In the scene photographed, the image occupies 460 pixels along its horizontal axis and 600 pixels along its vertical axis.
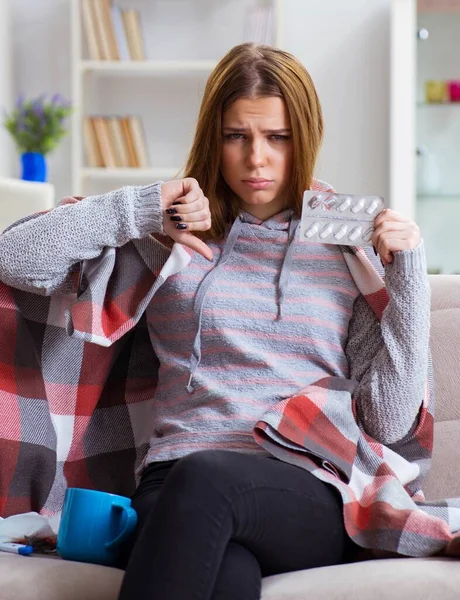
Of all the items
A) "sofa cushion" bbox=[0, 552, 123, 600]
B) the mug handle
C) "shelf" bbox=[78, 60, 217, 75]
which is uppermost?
"shelf" bbox=[78, 60, 217, 75]

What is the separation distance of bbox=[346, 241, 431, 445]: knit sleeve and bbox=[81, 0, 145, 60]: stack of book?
3.16 meters

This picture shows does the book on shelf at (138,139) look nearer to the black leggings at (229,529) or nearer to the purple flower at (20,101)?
the purple flower at (20,101)

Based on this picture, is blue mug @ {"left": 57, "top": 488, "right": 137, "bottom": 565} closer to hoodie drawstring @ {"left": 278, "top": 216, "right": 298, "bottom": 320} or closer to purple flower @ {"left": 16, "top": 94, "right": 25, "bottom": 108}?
hoodie drawstring @ {"left": 278, "top": 216, "right": 298, "bottom": 320}

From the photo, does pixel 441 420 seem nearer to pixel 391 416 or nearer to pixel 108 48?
pixel 391 416

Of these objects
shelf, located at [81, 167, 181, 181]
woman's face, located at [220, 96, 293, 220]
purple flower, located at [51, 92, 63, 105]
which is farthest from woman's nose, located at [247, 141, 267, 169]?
purple flower, located at [51, 92, 63, 105]

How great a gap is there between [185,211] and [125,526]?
0.48 m

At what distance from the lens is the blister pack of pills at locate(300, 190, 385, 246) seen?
153 centimetres

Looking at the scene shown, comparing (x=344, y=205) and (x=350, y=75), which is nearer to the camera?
(x=344, y=205)

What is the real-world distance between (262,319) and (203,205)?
0.64 feet

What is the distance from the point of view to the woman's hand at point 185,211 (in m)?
1.56

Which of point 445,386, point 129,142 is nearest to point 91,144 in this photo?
point 129,142

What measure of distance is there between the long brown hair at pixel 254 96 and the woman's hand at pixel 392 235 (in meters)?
0.18

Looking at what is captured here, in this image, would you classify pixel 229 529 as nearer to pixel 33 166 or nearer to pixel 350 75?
pixel 33 166

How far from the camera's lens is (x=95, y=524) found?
1351 millimetres
